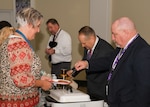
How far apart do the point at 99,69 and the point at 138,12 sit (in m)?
2.61

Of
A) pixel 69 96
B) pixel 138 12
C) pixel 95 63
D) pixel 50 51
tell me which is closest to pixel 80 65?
pixel 95 63

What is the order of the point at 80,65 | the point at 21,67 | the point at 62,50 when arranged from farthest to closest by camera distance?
the point at 62,50
the point at 80,65
the point at 21,67

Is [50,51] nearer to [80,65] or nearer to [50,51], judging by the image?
[50,51]

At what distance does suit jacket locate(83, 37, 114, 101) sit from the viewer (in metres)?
2.84

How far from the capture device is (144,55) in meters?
2.10

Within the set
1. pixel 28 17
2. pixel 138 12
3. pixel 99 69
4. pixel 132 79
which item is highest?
pixel 138 12

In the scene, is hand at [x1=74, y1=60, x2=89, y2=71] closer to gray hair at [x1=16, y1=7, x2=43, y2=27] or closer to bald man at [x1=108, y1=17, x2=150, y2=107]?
bald man at [x1=108, y1=17, x2=150, y2=107]

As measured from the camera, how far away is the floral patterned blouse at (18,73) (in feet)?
6.53

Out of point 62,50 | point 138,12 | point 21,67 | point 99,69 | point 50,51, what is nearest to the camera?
point 21,67

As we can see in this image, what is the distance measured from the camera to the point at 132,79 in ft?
7.14

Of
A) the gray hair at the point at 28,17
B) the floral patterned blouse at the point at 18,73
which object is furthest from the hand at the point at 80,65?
the gray hair at the point at 28,17

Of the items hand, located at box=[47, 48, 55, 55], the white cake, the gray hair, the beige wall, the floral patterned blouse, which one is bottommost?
the white cake

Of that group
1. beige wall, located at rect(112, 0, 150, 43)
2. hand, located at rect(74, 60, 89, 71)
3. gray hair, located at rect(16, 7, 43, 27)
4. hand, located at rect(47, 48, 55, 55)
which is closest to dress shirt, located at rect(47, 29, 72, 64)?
hand, located at rect(47, 48, 55, 55)

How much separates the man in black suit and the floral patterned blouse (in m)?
0.68
